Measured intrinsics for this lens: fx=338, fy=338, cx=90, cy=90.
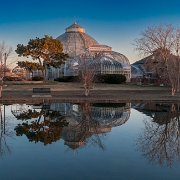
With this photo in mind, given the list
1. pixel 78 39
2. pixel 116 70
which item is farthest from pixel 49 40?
pixel 78 39

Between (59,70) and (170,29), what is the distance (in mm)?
32191

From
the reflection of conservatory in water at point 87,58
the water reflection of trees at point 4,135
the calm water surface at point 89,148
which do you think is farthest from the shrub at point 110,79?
the water reflection of trees at point 4,135

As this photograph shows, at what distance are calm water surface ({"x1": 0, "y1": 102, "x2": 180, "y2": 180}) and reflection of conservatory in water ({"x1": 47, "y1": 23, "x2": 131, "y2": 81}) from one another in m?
32.8

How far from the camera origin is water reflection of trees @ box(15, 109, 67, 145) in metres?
13.8

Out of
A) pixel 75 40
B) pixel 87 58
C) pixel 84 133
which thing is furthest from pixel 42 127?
pixel 75 40

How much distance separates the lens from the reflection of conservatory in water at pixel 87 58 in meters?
63.9

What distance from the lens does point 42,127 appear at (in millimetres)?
16203

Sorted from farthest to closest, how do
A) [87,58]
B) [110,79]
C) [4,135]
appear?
[87,58], [110,79], [4,135]

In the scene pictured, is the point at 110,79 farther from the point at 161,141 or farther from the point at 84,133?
the point at 161,141

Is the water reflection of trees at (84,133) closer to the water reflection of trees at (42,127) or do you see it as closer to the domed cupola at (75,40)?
the water reflection of trees at (42,127)

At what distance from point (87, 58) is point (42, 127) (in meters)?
42.5

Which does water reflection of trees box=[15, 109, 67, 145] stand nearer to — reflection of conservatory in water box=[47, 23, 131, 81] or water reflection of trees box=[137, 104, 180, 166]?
water reflection of trees box=[137, 104, 180, 166]

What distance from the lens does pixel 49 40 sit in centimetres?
5738

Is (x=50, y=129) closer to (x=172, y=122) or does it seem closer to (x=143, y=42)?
(x=172, y=122)
